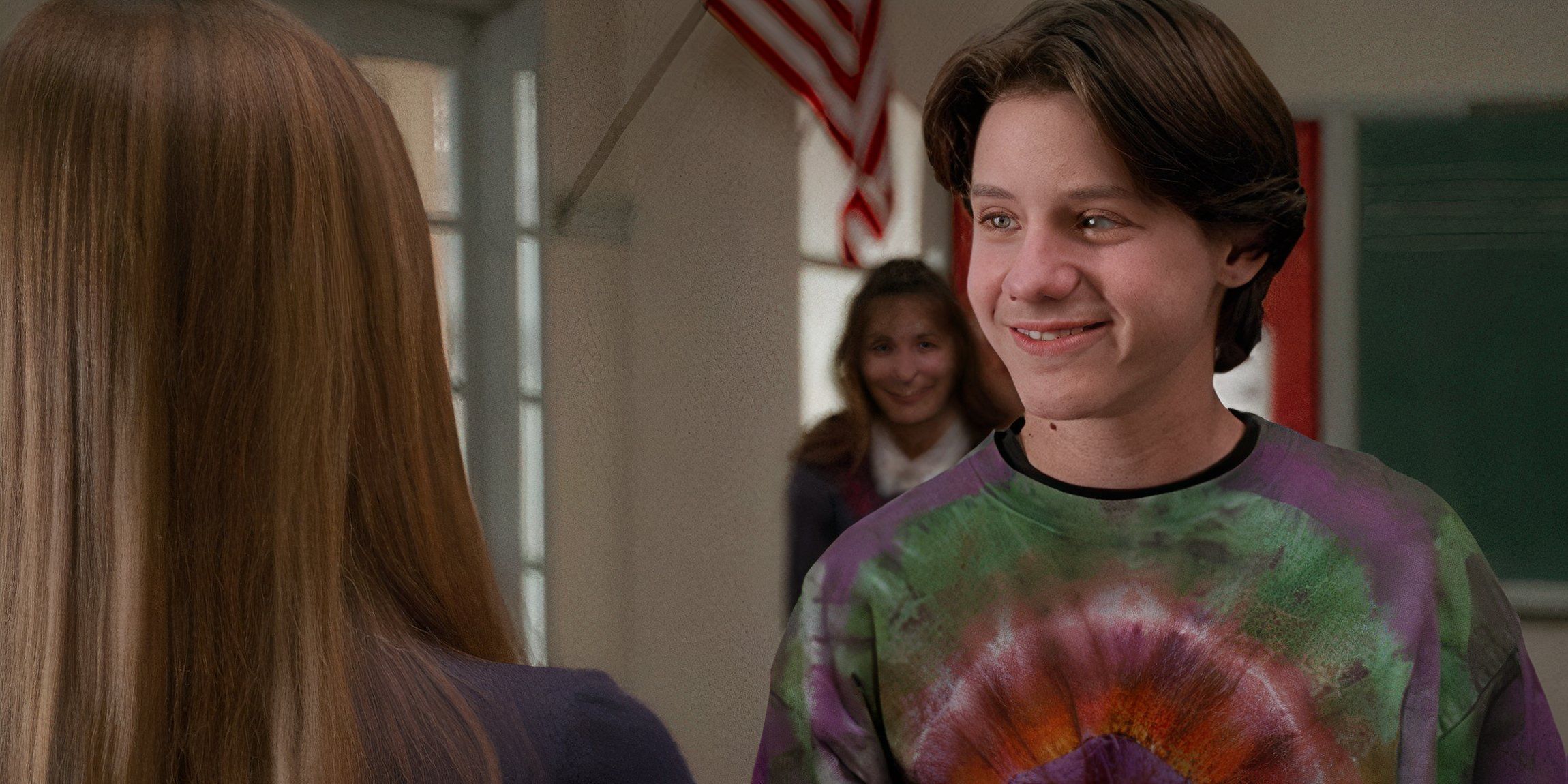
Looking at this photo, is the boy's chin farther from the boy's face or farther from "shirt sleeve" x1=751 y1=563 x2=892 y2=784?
"shirt sleeve" x1=751 y1=563 x2=892 y2=784

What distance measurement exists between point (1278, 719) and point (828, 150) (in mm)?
676

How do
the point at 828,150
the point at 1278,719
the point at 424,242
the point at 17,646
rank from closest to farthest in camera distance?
the point at 17,646 → the point at 424,242 → the point at 1278,719 → the point at 828,150

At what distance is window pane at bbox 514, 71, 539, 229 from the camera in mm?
1404

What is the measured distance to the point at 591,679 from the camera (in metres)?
0.88

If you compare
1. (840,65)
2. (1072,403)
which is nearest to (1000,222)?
(1072,403)

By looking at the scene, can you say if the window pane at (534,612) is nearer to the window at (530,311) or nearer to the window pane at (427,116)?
the window at (530,311)

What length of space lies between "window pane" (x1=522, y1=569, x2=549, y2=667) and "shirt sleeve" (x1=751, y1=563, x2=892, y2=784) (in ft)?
1.11

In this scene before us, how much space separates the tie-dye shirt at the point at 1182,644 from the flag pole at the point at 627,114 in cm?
49

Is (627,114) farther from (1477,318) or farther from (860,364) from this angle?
(1477,318)

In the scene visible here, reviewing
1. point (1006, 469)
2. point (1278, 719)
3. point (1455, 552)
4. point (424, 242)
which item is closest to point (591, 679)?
point (424, 242)

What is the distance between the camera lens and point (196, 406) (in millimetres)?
763

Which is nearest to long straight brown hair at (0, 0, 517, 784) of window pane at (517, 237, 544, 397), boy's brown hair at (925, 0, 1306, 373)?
boy's brown hair at (925, 0, 1306, 373)

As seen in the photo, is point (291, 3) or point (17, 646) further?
point (291, 3)

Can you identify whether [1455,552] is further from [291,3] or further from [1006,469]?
[291,3]
